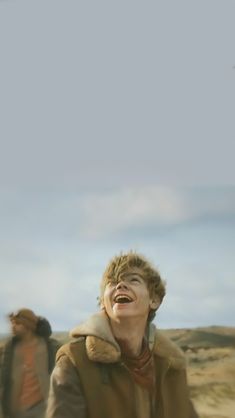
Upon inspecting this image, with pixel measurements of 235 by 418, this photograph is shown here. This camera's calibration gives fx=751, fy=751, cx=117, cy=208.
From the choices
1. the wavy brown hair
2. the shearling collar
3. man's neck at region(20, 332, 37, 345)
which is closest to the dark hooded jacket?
the shearling collar

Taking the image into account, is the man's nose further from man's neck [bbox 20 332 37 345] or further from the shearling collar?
man's neck [bbox 20 332 37 345]

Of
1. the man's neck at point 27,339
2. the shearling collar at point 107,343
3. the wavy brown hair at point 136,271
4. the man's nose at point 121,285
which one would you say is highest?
the wavy brown hair at point 136,271

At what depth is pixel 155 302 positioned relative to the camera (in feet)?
7.89

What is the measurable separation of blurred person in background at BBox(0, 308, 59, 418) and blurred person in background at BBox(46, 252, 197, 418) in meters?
0.20

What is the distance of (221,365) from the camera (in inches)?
101

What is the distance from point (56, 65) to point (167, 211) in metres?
0.71

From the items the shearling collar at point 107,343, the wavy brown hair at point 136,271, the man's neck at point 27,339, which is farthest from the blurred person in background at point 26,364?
the wavy brown hair at point 136,271

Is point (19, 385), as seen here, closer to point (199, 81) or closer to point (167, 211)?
point (167, 211)

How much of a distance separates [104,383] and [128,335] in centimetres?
18

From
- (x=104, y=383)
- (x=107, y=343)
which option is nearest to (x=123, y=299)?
(x=107, y=343)

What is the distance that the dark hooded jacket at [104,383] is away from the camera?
2.21m

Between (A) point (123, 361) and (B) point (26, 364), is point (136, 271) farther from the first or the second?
(B) point (26, 364)

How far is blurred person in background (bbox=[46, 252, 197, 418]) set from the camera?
222 centimetres

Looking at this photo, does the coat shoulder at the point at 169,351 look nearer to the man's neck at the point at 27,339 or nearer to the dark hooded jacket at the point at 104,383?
the dark hooded jacket at the point at 104,383
